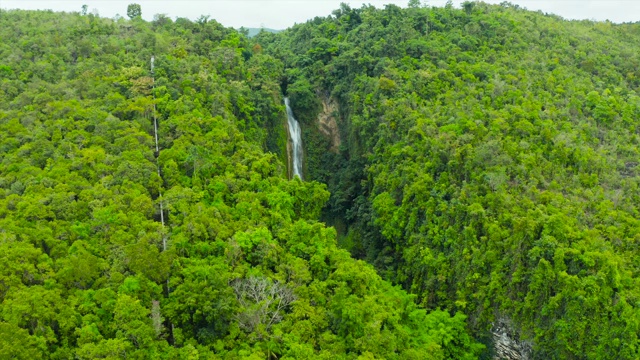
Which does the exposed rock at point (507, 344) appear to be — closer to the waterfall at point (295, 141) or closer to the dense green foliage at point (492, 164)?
the dense green foliage at point (492, 164)

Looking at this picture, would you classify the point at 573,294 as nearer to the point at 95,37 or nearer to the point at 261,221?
the point at 261,221

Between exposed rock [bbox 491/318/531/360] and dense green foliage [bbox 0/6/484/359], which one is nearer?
dense green foliage [bbox 0/6/484/359]

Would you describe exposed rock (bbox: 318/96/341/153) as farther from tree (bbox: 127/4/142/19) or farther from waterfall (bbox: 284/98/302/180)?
tree (bbox: 127/4/142/19)

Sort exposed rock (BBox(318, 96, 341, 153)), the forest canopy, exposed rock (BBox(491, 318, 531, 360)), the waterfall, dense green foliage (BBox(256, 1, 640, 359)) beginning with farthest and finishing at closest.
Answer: exposed rock (BBox(318, 96, 341, 153)) < the waterfall < exposed rock (BBox(491, 318, 531, 360)) < dense green foliage (BBox(256, 1, 640, 359)) < the forest canopy

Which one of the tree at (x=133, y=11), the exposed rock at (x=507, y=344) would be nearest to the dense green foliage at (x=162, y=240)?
the exposed rock at (x=507, y=344)

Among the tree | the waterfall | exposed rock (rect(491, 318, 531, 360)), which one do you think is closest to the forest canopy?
exposed rock (rect(491, 318, 531, 360))
